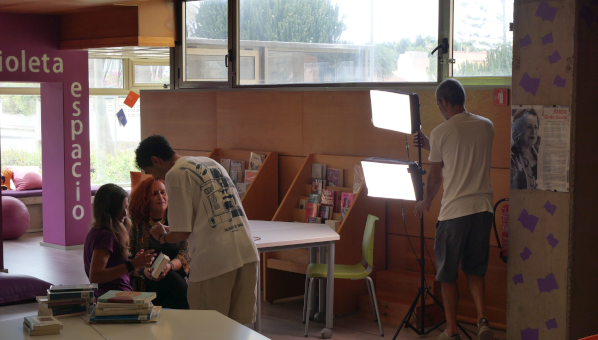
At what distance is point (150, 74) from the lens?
10867 millimetres

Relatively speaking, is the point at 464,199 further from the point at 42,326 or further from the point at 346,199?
the point at 42,326

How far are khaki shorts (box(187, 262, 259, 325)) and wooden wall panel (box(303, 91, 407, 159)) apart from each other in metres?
2.42

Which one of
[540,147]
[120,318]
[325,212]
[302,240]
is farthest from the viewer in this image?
[325,212]

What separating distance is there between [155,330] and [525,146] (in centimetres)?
233

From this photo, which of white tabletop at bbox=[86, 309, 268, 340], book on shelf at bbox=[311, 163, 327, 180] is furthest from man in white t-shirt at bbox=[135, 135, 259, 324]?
book on shelf at bbox=[311, 163, 327, 180]

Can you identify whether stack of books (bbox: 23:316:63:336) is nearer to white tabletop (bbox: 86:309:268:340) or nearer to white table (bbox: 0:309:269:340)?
white table (bbox: 0:309:269:340)

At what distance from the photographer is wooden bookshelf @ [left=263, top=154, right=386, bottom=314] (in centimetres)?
503

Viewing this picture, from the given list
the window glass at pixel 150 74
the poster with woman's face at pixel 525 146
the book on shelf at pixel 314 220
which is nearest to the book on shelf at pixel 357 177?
the book on shelf at pixel 314 220

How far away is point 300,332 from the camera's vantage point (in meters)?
4.73

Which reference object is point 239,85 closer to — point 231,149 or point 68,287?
point 231,149

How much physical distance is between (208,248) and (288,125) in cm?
313

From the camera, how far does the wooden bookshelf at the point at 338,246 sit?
503 cm

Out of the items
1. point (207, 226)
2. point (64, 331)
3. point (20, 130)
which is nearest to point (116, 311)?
point (64, 331)

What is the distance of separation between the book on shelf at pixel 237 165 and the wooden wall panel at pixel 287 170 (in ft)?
1.33
